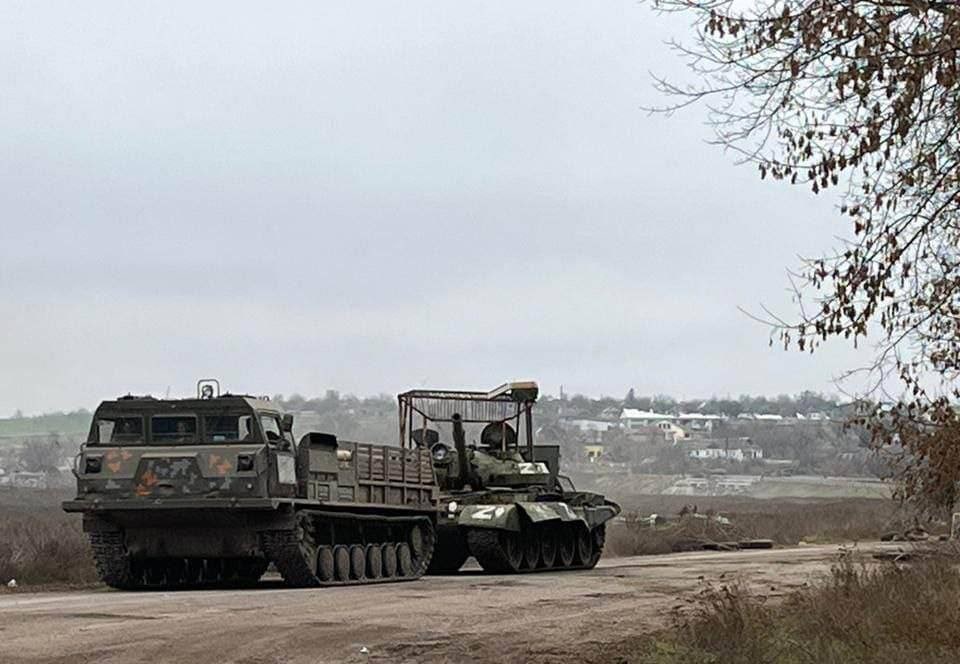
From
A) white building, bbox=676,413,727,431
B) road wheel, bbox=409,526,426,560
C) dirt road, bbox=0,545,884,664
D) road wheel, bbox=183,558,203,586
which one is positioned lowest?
dirt road, bbox=0,545,884,664

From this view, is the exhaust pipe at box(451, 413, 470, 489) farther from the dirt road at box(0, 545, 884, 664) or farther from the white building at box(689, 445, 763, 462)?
the white building at box(689, 445, 763, 462)

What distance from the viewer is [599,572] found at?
1139 inches

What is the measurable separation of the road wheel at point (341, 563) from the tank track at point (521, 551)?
13.8ft

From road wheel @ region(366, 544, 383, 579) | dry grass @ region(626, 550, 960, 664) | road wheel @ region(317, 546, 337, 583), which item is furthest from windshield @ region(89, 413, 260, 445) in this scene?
dry grass @ region(626, 550, 960, 664)

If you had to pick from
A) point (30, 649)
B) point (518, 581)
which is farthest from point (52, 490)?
point (30, 649)

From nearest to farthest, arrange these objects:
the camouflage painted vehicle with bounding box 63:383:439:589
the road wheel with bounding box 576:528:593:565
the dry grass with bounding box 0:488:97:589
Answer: the camouflage painted vehicle with bounding box 63:383:439:589 < the dry grass with bounding box 0:488:97:589 < the road wheel with bounding box 576:528:593:565

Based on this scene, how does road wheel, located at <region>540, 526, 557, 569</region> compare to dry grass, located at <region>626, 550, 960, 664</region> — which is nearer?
dry grass, located at <region>626, 550, 960, 664</region>

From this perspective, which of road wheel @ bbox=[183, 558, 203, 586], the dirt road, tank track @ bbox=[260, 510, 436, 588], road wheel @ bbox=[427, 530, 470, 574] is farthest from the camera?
road wheel @ bbox=[427, 530, 470, 574]

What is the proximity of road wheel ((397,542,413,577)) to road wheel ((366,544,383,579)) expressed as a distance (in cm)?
89

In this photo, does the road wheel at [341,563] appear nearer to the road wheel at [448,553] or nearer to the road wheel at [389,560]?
the road wheel at [389,560]

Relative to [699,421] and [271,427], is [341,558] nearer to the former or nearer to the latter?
[271,427]

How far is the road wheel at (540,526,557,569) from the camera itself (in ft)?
100

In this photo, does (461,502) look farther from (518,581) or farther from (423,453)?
(518,581)

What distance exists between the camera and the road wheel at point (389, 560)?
84.8ft
